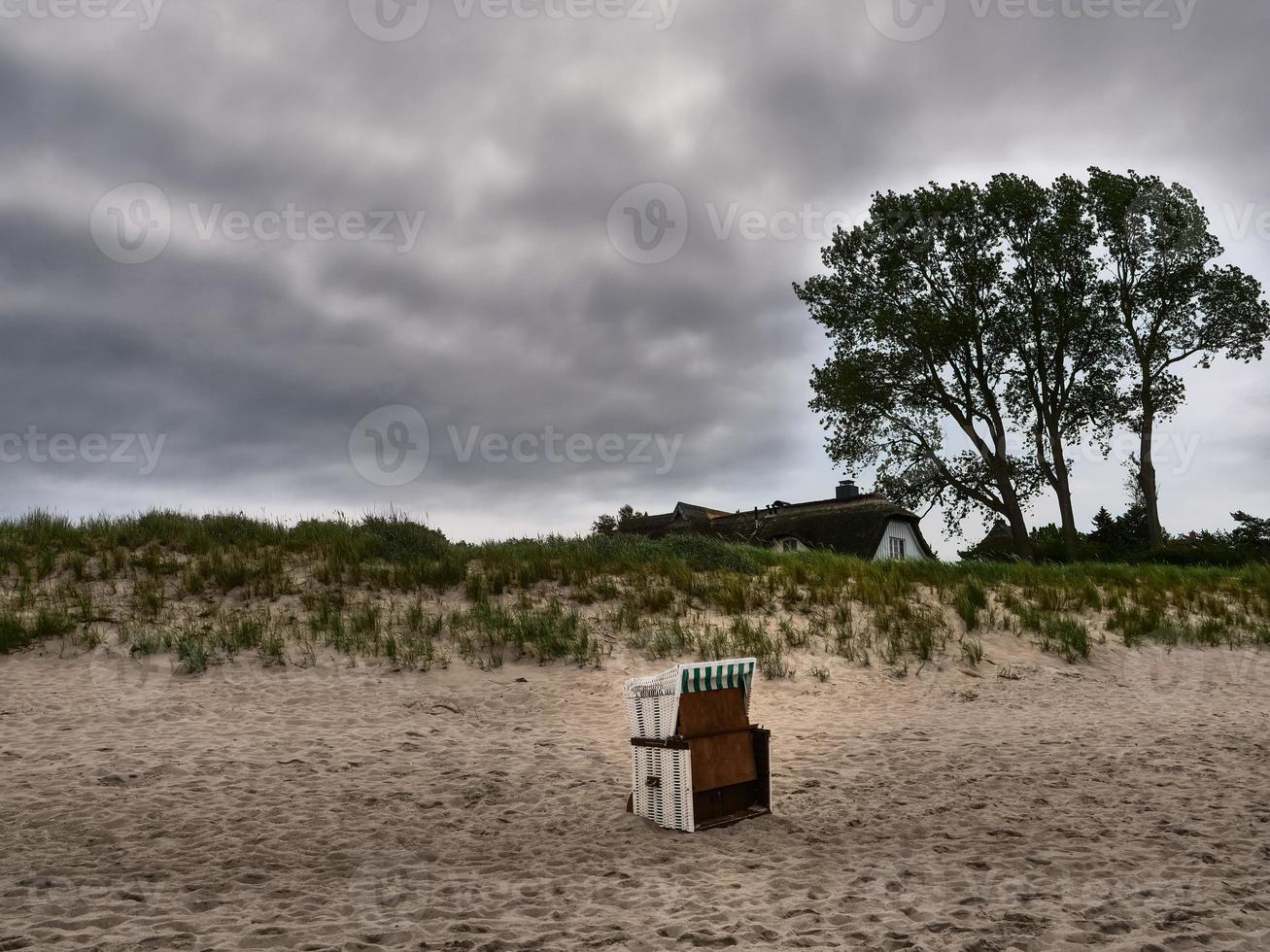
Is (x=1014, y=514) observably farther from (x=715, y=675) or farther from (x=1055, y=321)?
(x=715, y=675)

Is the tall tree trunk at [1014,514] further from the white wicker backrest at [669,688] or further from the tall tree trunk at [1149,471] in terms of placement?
the white wicker backrest at [669,688]

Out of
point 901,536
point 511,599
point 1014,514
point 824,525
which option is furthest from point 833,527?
point 511,599

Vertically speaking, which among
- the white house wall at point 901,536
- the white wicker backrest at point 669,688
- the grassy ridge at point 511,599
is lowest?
the white wicker backrest at point 669,688

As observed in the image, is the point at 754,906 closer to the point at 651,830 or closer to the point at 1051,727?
the point at 651,830

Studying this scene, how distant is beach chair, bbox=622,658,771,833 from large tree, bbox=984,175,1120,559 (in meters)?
26.3

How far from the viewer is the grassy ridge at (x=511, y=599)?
13.2 meters

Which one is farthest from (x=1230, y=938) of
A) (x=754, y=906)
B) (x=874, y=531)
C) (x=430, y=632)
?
(x=874, y=531)

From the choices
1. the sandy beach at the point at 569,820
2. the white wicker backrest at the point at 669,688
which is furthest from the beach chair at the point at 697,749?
the sandy beach at the point at 569,820

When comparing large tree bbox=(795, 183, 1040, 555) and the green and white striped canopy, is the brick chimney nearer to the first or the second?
large tree bbox=(795, 183, 1040, 555)

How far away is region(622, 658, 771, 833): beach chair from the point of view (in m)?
7.19

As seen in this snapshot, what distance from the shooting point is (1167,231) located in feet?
104

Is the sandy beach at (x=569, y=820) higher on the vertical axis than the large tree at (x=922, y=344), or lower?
lower

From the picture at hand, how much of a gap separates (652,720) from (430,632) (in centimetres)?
722

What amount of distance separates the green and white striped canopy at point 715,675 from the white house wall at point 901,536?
32199mm
